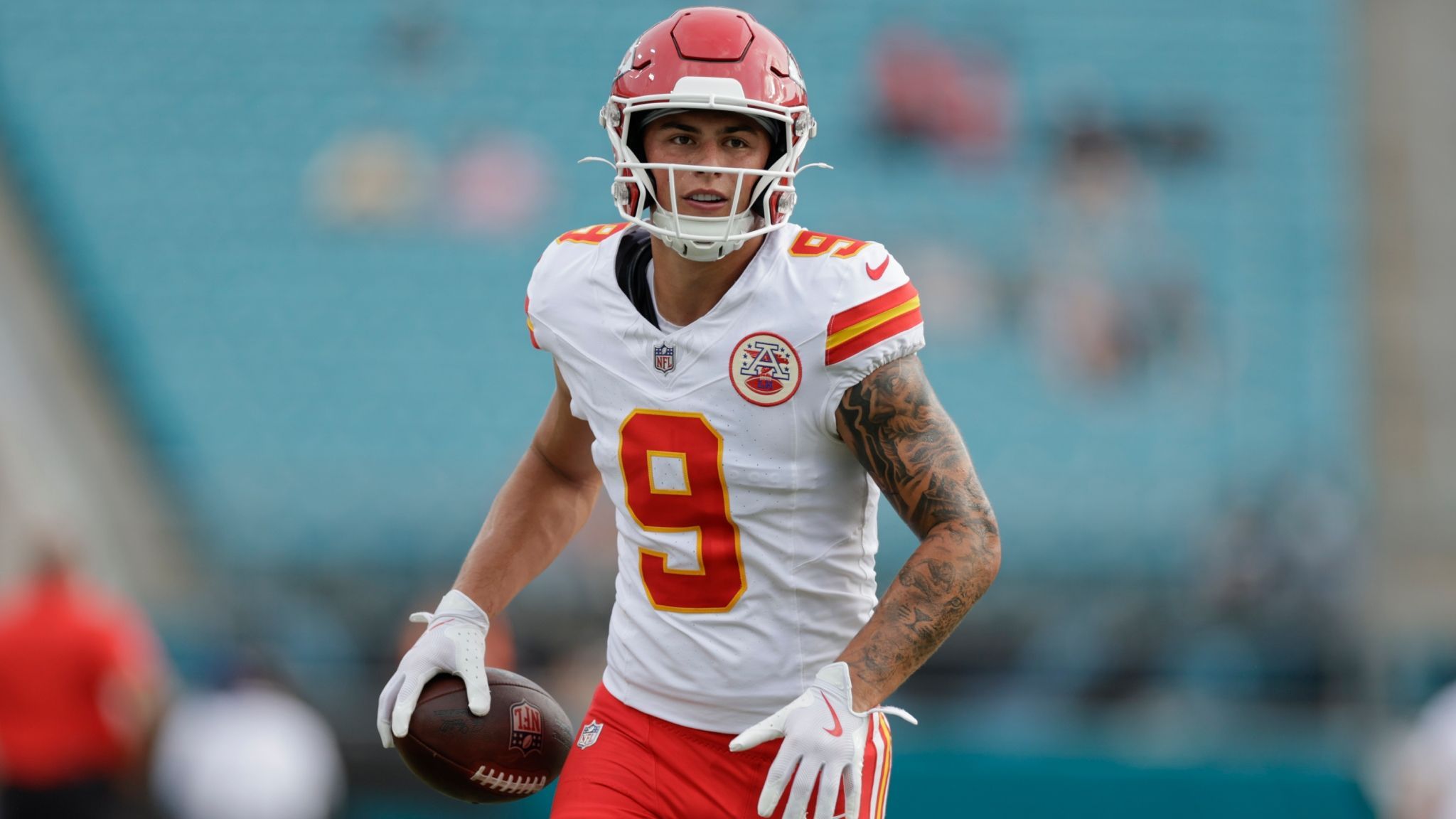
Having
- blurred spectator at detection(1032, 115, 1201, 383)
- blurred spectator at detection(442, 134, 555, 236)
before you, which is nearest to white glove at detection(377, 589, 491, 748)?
blurred spectator at detection(1032, 115, 1201, 383)

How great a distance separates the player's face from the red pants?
89cm

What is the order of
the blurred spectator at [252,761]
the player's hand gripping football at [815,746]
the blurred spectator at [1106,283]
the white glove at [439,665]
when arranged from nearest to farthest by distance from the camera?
the player's hand gripping football at [815,746] → the white glove at [439,665] → the blurred spectator at [252,761] → the blurred spectator at [1106,283]

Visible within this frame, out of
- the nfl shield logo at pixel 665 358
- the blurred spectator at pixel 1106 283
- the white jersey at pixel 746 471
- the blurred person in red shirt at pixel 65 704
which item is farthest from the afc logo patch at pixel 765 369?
the blurred spectator at pixel 1106 283

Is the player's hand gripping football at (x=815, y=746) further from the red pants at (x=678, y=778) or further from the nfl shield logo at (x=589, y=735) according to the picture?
the nfl shield logo at (x=589, y=735)

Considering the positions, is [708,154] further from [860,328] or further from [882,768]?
[882,768]

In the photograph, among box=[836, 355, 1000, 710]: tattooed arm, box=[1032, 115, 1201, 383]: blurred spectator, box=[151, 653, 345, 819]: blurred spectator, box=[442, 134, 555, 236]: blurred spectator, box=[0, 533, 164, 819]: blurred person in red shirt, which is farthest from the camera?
box=[442, 134, 555, 236]: blurred spectator

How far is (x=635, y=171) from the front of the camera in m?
2.98

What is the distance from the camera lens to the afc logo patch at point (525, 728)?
3.10 meters

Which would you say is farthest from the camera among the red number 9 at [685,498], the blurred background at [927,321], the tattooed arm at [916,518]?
the blurred background at [927,321]

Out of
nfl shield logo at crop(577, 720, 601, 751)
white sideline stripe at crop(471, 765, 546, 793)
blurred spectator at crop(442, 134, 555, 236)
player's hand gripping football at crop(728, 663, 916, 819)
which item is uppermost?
player's hand gripping football at crop(728, 663, 916, 819)

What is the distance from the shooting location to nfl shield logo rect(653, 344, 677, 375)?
9.79 feet

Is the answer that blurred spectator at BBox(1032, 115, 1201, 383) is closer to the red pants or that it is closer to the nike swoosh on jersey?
the red pants

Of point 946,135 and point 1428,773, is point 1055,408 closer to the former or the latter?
point 946,135

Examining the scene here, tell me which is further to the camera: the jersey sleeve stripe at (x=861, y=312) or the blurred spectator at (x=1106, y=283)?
the blurred spectator at (x=1106, y=283)
